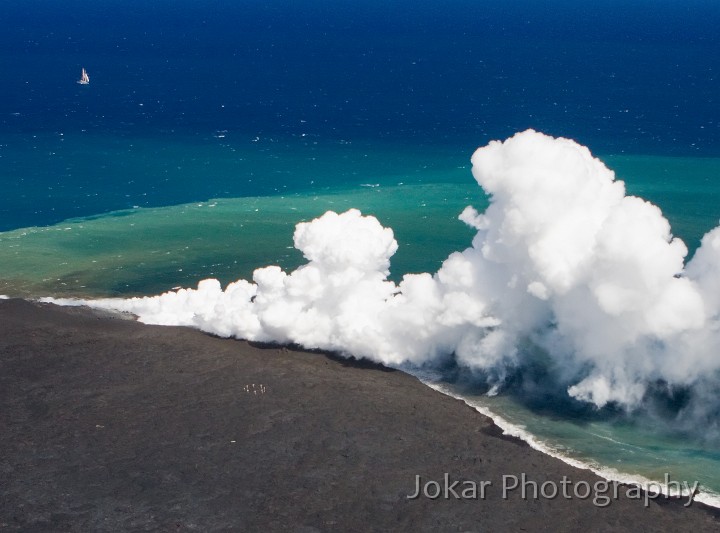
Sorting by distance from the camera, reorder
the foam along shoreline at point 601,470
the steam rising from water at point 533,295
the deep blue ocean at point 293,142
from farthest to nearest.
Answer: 1. the deep blue ocean at point 293,142
2. the steam rising from water at point 533,295
3. the foam along shoreline at point 601,470

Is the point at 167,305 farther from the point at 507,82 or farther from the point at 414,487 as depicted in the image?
the point at 507,82

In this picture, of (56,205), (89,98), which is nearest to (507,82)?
(89,98)

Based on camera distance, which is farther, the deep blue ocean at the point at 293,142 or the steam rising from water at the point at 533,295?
the deep blue ocean at the point at 293,142

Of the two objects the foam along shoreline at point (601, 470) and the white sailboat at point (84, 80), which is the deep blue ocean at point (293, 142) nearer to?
the foam along shoreline at point (601, 470)

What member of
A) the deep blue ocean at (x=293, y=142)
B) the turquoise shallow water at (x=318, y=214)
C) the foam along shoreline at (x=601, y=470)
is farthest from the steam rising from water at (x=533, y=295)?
the deep blue ocean at (x=293, y=142)

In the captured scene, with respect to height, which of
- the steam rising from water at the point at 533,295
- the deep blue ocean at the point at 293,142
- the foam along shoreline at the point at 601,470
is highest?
the deep blue ocean at the point at 293,142

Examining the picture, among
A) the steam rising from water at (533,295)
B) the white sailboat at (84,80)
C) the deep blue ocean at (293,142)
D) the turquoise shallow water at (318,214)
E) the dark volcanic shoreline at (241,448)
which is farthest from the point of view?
the white sailboat at (84,80)

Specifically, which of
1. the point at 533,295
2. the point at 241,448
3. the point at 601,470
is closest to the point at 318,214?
the point at 533,295
